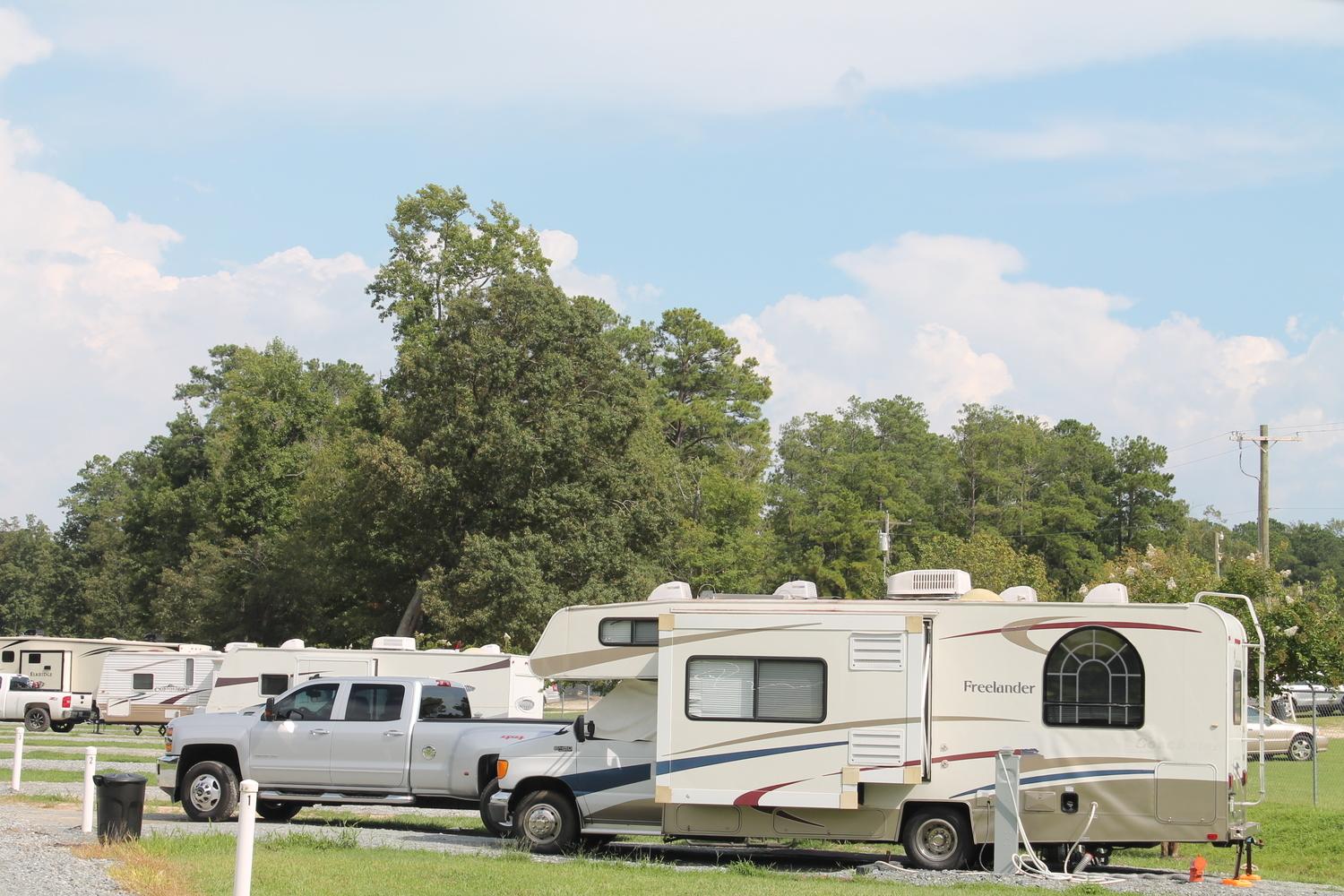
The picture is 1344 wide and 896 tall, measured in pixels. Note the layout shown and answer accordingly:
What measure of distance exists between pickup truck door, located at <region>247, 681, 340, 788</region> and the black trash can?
151 inches

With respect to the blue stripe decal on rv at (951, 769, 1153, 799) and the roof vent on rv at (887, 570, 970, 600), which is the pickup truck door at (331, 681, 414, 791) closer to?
the roof vent on rv at (887, 570, 970, 600)

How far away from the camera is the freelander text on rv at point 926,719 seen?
44.9 feet

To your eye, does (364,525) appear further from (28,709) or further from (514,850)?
(514,850)

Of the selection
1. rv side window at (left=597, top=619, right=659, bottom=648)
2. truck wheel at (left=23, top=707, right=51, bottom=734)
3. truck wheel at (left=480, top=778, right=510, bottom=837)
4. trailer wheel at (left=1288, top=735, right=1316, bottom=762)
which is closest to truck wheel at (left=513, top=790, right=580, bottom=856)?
truck wheel at (left=480, top=778, right=510, bottom=837)

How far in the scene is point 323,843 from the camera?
1430 cm

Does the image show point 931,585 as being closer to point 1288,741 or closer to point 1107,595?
point 1107,595

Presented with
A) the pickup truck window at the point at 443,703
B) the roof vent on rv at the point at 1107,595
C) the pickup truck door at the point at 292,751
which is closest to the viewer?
the roof vent on rv at the point at 1107,595

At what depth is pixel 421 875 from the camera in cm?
1219

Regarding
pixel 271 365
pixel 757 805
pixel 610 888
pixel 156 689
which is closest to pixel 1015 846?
pixel 757 805

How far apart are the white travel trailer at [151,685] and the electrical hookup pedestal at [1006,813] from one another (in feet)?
94.8

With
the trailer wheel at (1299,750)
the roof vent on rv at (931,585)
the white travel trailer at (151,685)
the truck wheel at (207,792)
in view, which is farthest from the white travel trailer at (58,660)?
the roof vent on rv at (931,585)

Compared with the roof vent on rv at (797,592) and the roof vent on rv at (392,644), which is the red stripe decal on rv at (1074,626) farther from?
the roof vent on rv at (392,644)

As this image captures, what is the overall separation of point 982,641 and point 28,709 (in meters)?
35.4

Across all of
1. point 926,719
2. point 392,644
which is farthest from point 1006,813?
point 392,644
